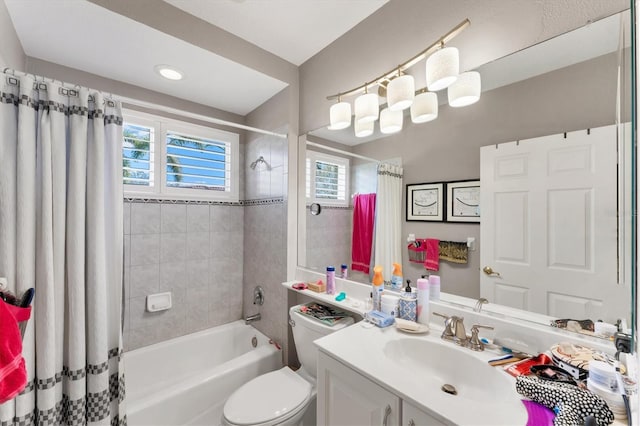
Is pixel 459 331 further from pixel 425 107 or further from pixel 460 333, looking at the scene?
pixel 425 107

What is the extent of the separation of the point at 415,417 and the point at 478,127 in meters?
1.12

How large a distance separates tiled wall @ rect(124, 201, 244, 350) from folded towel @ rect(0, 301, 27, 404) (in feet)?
3.65

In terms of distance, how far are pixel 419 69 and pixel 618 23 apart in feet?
2.21

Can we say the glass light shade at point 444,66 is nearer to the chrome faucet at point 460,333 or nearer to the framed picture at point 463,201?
the framed picture at point 463,201

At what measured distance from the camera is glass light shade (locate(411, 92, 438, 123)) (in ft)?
4.06

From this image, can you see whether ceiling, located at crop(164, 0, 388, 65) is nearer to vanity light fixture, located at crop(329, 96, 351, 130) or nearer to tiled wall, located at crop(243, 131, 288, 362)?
vanity light fixture, located at crop(329, 96, 351, 130)

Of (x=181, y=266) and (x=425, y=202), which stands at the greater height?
(x=425, y=202)

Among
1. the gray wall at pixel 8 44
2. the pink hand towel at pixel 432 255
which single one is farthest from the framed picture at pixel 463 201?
the gray wall at pixel 8 44

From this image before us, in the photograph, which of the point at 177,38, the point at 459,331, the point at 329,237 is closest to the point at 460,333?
the point at 459,331

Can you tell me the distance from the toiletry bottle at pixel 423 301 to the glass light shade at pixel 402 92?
0.85 meters

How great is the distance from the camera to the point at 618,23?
0.82m

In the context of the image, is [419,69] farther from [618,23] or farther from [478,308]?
[478,308]

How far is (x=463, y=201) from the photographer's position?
3.88 feet

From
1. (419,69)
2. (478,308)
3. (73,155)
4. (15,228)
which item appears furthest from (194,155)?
(478,308)
